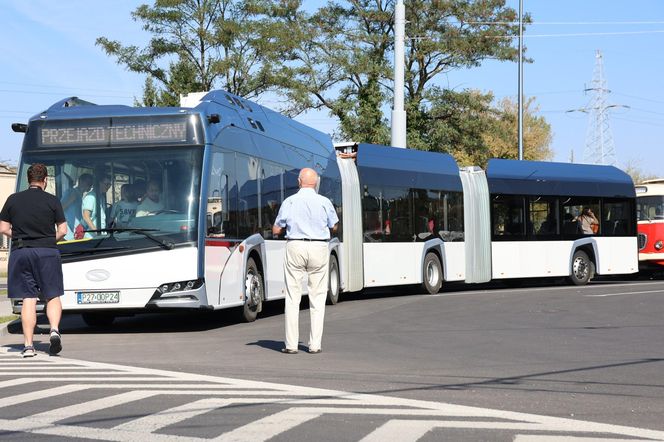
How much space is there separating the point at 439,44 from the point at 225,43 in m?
14.0

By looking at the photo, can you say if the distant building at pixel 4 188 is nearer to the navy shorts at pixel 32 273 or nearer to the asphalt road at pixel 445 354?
the asphalt road at pixel 445 354

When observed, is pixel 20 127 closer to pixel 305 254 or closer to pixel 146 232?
pixel 146 232

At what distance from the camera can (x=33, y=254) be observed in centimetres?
1140

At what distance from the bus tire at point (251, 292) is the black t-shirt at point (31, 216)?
488cm

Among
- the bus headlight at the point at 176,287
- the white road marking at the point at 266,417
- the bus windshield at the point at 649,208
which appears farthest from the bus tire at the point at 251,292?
the bus windshield at the point at 649,208

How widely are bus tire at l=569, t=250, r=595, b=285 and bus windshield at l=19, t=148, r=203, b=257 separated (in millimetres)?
15811

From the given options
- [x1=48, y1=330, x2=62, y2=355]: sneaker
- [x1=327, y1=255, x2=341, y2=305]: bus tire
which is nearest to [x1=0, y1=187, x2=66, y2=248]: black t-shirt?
[x1=48, y1=330, x2=62, y2=355]: sneaker

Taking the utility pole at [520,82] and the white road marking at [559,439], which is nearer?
the white road marking at [559,439]

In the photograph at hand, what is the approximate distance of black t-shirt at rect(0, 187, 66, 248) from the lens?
11.4 meters

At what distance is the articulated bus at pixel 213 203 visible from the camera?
46.5 ft

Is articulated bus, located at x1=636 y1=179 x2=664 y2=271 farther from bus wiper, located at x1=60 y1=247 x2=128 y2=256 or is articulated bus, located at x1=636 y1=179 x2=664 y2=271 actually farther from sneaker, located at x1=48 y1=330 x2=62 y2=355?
sneaker, located at x1=48 y1=330 x2=62 y2=355

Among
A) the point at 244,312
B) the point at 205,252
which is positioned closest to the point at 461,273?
the point at 244,312

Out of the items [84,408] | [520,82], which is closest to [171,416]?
[84,408]

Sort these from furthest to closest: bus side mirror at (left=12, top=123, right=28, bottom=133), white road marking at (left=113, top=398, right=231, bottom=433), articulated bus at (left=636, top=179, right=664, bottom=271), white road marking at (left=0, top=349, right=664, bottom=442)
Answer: articulated bus at (left=636, top=179, right=664, bottom=271), bus side mirror at (left=12, top=123, right=28, bottom=133), white road marking at (left=113, top=398, right=231, bottom=433), white road marking at (left=0, top=349, right=664, bottom=442)
